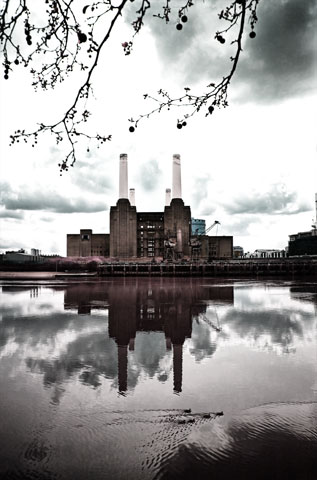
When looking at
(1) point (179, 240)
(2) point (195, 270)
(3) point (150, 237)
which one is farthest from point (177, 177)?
(2) point (195, 270)

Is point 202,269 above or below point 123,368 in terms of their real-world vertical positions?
above

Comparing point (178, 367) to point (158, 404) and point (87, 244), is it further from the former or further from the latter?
point (87, 244)

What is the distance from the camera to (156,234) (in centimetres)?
10988

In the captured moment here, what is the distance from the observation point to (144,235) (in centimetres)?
11012

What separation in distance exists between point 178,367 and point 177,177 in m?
94.5

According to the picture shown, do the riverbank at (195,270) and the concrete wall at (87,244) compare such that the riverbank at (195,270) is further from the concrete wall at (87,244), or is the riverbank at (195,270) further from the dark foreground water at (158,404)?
the dark foreground water at (158,404)

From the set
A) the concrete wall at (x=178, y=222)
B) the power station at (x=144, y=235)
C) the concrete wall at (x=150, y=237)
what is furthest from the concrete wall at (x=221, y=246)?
the concrete wall at (x=150, y=237)

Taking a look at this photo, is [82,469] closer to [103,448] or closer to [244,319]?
[103,448]

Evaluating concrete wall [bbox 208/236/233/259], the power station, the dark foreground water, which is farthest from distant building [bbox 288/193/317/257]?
the dark foreground water

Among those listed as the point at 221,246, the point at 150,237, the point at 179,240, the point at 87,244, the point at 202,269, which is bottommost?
the point at 202,269

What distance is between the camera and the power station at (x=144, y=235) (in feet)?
325

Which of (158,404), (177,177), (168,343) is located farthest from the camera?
(177,177)

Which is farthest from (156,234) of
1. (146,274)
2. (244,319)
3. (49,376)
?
(49,376)

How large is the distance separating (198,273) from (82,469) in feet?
203
